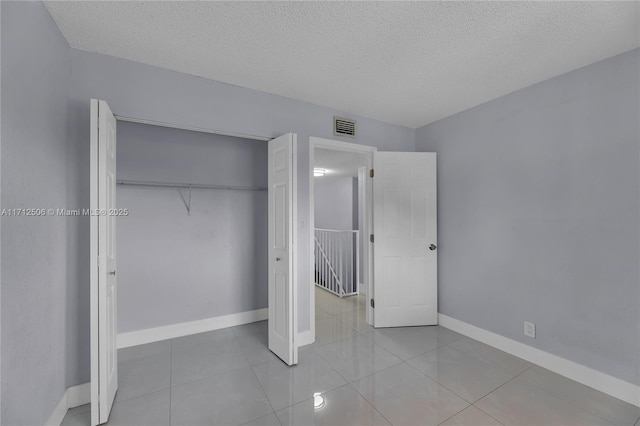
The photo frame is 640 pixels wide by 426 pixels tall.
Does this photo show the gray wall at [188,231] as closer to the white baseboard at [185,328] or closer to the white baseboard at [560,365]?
the white baseboard at [185,328]

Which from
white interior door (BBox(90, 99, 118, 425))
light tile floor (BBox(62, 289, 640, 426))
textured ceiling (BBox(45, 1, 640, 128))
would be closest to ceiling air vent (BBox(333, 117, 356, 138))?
textured ceiling (BBox(45, 1, 640, 128))

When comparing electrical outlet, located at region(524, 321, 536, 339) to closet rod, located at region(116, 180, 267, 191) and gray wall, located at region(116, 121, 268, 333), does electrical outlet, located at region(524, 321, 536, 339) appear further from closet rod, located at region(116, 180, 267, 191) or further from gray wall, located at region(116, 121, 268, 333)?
closet rod, located at region(116, 180, 267, 191)

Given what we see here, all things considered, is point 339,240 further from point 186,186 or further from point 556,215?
point 556,215

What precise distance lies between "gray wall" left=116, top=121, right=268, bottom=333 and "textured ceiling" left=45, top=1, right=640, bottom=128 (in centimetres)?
114

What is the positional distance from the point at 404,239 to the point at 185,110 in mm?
2712

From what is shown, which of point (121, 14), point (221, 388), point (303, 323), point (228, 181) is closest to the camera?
point (121, 14)

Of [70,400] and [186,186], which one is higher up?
[186,186]

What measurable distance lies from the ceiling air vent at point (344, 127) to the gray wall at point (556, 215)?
1203 mm

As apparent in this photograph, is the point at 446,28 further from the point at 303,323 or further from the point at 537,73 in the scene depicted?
the point at 303,323

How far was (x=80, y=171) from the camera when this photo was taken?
207 centimetres

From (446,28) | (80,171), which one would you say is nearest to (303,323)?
(80,171)

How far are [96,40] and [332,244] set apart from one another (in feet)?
13.8

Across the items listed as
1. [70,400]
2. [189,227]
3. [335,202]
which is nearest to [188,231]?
[189,227]

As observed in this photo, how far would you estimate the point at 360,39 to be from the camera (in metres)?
1.96
